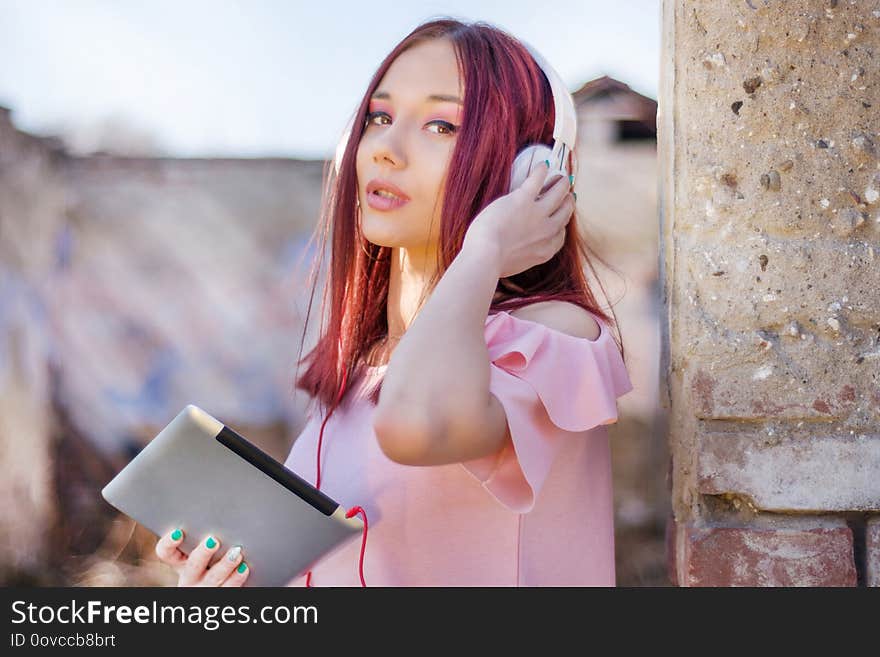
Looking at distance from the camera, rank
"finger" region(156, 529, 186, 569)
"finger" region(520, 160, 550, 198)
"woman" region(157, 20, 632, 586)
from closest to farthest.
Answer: "woman" region(157, 20, 632, 586) < "finger" region(156, 529, 186, 569) < "finger" region(520, 160, 550, 198)

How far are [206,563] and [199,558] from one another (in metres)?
0.01

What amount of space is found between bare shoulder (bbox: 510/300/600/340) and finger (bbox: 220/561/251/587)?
22.0 inches

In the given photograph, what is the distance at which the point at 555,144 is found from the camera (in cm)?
153

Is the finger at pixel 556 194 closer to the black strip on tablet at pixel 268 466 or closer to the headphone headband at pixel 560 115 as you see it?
the headphone headband at pixel 560 115

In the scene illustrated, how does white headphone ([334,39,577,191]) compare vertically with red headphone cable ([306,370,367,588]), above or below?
above

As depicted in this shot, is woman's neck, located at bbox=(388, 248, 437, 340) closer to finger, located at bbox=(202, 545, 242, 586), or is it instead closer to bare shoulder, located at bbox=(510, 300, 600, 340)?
bare shoulder, located at bbox=(510, 300, 600, 340)

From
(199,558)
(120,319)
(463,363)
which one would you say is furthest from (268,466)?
(120,319)

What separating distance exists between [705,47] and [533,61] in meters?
0.30

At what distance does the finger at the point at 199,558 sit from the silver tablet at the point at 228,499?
1cm

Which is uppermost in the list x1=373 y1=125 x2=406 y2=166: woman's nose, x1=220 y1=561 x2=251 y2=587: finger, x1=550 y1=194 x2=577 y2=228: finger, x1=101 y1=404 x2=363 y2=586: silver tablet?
x1=373 y1=125 x2=406 y2=166: woman's nose

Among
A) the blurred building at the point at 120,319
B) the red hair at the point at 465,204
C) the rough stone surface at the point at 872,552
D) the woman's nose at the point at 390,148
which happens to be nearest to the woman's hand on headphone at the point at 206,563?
the red hair at the point at 465,204

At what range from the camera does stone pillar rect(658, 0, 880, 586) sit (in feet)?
4.50

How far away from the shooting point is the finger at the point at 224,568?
134 centimetres

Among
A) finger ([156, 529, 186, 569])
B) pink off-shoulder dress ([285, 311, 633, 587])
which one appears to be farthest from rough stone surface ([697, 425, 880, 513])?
finger ([156, 529, 186, 569])
